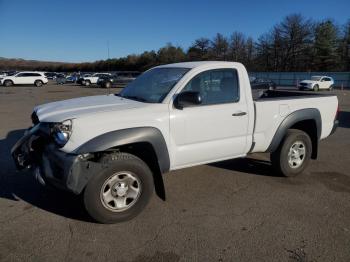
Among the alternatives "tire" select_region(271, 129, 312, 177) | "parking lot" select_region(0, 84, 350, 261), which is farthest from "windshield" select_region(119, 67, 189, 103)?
"tire" select_region(271, 129, 312, 177)

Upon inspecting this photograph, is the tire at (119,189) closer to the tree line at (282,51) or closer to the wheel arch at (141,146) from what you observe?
the wheel arch at (141,146)

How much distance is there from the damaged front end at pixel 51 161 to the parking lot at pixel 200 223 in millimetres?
563

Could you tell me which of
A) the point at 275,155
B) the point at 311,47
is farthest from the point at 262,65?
the point at 275,155

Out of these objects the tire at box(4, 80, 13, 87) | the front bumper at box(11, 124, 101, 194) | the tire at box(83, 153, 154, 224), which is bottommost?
the tire at box(83, 153, 154, 224)

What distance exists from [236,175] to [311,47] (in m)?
72.7

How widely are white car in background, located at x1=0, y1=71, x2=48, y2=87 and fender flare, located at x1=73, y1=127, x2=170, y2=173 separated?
3922cm

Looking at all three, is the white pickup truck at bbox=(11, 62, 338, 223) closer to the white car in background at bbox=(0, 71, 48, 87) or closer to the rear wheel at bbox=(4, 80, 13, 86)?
the white car in background at bbox=(0, 71, 48, 87)

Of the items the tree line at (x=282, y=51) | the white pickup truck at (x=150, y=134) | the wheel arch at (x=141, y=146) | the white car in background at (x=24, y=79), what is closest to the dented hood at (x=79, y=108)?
the white pickup truck at (x=150, y=134)

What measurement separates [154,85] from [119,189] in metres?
1.55

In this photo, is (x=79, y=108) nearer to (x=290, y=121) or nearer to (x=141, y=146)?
(x=141, y=146)

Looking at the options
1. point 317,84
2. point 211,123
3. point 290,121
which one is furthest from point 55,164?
point 317,84

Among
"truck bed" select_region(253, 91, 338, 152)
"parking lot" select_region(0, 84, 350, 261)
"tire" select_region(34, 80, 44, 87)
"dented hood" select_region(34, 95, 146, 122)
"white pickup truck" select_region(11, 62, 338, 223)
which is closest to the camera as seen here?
"parking lot" select_region(0, 84, 350, 261)

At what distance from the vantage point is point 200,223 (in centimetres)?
384

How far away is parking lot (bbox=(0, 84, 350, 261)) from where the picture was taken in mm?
3242
